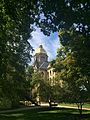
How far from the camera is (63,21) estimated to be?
790 inches

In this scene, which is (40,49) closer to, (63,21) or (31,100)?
(31,100)

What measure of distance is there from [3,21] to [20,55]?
79.6 feet

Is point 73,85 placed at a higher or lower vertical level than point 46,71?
lower

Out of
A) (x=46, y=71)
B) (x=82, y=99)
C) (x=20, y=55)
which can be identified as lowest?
(x=82, y=99)

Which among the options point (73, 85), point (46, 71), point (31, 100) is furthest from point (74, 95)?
point (46, 71)

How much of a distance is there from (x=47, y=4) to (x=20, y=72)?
30.9m

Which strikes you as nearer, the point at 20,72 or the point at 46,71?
the point at 20,72

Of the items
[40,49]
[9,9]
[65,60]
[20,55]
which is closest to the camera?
[9,9]

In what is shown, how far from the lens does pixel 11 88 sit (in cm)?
4238

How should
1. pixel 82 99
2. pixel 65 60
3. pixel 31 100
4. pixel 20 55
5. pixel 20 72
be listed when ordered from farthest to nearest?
1. pixel 31 100
2. pixel 20 72
3. pixel 20 55
4. pixel 65 60
5. pixel 82 99

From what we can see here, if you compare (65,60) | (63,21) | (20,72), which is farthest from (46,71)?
(63,21)

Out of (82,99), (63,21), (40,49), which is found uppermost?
(40,49)

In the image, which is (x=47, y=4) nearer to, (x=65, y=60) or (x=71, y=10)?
(x=71, y=10)

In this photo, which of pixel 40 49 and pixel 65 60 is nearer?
pixel 65 60
